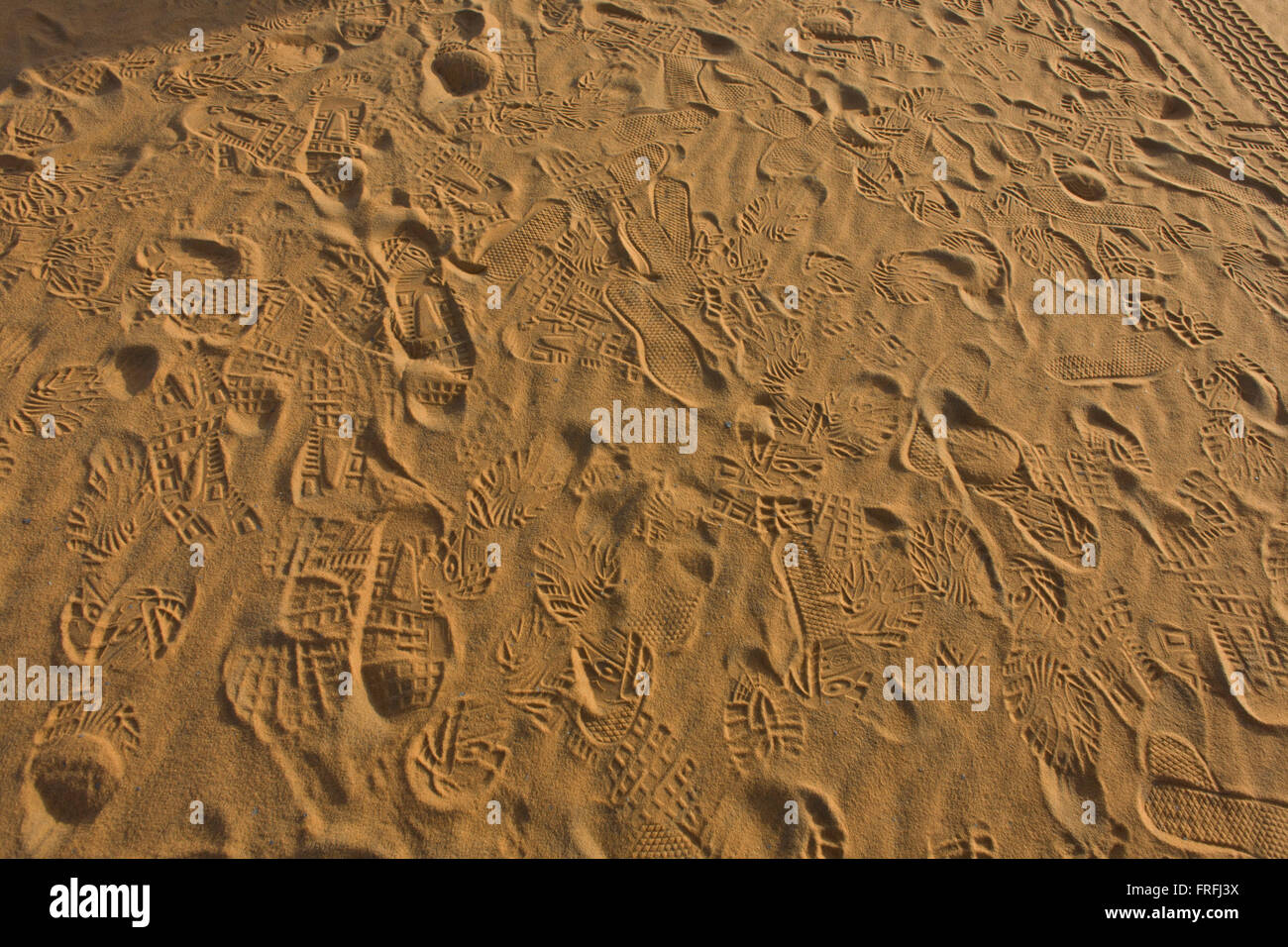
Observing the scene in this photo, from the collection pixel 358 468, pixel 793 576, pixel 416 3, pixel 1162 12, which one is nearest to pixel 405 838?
pixel 358 468

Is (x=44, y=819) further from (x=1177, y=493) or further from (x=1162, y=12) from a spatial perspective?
(x=1162, y=12)

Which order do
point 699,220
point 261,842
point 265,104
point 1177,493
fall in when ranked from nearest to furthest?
point 261,842
point 1177,493
point 699,220
point 265,104

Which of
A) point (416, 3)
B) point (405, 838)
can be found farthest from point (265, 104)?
point (405, 838)

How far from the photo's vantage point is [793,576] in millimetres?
3252

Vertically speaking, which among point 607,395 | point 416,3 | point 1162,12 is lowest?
point 607,395

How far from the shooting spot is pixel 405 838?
275 cm

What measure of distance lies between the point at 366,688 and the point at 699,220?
2.80m

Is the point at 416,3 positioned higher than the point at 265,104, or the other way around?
the point at 416,3

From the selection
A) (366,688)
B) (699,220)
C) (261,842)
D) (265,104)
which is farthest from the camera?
(265,104)

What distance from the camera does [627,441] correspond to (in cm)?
352

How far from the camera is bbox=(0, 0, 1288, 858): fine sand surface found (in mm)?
2893

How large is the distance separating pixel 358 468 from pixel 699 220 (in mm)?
2152

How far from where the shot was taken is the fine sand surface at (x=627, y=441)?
2893 millimetres

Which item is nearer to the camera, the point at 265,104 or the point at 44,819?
the point at 44,819
